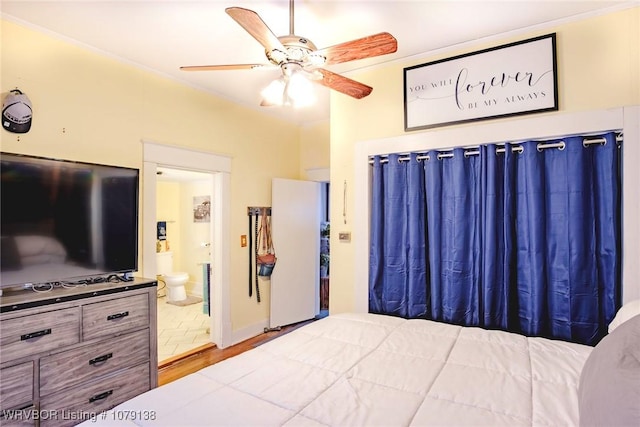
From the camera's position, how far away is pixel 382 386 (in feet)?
4.32

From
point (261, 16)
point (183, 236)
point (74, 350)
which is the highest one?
point (261, 16)

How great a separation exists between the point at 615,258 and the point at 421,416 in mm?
1655

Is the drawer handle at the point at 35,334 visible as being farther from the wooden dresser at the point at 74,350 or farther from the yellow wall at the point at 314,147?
the yellow wall at the point at 314,147

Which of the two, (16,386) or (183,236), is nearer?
(16,386)

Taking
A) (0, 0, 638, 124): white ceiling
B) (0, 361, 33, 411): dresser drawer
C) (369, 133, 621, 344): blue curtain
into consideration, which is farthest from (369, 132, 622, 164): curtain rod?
(0, 361, 33, 411): dresser drawer

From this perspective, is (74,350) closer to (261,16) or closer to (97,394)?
(97,394)

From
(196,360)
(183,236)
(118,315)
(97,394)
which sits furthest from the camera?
(183,236)

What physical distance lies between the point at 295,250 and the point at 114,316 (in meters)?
2.30

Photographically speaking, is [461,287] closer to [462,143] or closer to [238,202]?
[462,143]

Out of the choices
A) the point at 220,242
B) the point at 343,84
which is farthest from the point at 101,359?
the point at 343,84

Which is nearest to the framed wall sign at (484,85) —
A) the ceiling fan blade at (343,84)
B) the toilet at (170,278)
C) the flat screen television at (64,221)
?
the ceiling fan blade at (343,84)

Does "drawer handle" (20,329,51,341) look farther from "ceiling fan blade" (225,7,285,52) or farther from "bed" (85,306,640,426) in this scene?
"ceiling fan blade" (225,7,285,52)

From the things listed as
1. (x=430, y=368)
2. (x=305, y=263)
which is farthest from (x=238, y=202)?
(x=430, y=368)

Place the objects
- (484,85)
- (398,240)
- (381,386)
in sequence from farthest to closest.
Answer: (398,240) < (484,85) < (381,386)
